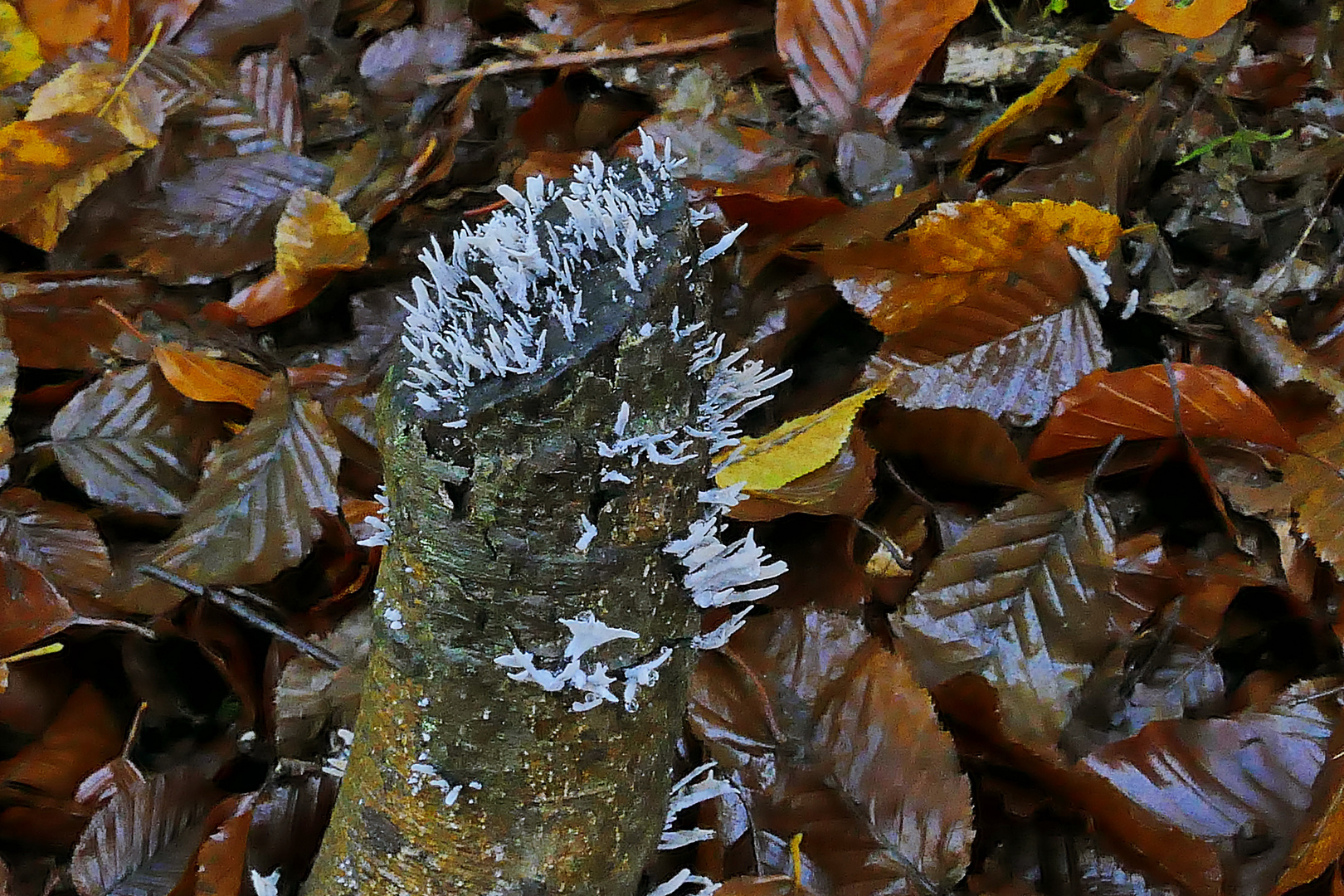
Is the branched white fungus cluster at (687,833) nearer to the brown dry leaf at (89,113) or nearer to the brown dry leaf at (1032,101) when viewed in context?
the brown dry leaf at (1032,101)

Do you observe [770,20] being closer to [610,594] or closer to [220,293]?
[220,293]

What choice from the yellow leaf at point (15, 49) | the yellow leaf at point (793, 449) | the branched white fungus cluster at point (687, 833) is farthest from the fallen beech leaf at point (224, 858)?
the yellow leaf at point (15, 49)

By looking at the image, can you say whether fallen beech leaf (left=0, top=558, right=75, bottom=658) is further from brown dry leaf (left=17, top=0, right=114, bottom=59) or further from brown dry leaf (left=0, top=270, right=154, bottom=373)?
brown dry leaf (left=17, top=0, right=114, bottom=59)

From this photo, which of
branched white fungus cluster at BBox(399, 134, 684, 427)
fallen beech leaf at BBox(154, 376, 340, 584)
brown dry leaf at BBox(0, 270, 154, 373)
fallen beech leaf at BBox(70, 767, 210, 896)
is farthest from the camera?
brown dry leaf at BBox(0, 270, 154, 373)

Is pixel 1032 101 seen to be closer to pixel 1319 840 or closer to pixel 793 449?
pixel 793 449

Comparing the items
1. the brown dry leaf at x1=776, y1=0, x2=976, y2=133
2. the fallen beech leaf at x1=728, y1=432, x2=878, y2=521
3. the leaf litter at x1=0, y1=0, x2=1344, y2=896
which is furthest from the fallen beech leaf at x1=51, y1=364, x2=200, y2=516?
the brown dry leaf at x1=776, y1=0, x2=976, y2=133

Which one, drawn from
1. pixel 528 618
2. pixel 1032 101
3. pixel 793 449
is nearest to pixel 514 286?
pixel 528 618
